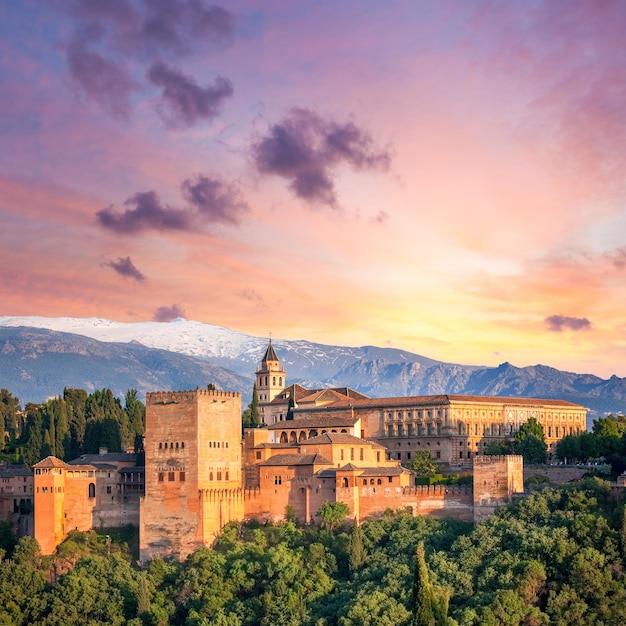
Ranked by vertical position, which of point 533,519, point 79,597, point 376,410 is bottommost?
point 79,597

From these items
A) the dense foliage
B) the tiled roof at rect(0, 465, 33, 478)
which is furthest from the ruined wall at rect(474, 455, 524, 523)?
the tiled roof at rect(0, 465, 33, 478)

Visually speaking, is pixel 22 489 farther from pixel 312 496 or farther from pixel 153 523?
pixel 312 496

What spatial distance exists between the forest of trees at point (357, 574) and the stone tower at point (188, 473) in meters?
1.45

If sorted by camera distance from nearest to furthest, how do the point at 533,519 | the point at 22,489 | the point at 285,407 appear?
1. the point at 533,519
2. the point at 22,489
3. the point at 285,407

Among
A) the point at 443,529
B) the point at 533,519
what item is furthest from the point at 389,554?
the point at 533,519

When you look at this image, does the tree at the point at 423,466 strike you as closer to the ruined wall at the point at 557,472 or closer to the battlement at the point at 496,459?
the ruined wall at the point at 557,472

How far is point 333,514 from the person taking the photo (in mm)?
72875

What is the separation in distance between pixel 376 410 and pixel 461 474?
2156 centimetres

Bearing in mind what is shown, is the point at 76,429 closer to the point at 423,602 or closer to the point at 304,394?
the point at 304,394

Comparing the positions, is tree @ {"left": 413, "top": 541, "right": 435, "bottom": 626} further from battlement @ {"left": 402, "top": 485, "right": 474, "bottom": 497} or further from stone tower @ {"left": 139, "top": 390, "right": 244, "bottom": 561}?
stone tower @ {"left": 139, "top": 390, "right": 244, "bottom": 561}

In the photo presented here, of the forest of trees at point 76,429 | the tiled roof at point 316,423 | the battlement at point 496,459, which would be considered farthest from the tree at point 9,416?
the battlement at point 496,459

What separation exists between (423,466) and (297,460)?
1374cm

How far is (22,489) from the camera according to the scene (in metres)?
82.6

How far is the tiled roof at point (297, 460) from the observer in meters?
76.5
